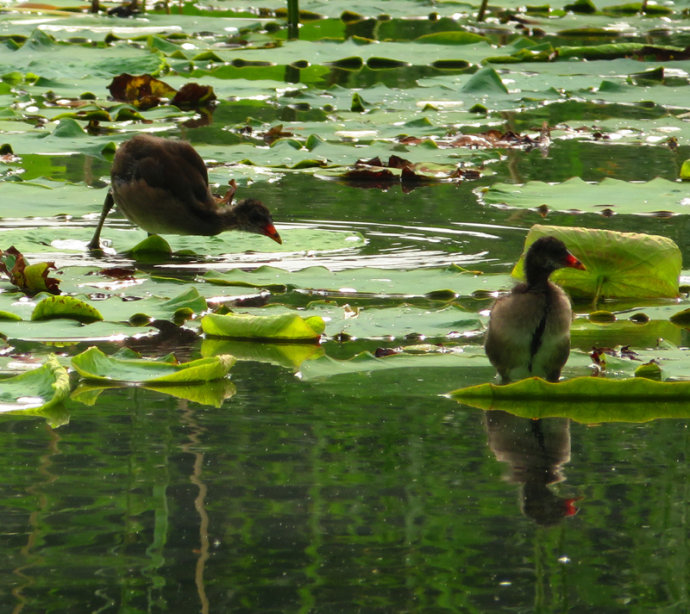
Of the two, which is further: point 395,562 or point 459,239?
point 459,239

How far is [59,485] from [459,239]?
12.5 feet

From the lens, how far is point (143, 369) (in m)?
4.65

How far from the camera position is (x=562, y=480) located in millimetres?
3883

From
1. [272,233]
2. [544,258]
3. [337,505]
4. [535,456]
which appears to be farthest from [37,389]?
[272,233]

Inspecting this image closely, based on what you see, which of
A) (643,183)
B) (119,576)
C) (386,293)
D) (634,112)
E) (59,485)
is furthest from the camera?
(634,112)

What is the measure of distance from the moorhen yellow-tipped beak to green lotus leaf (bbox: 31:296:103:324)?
175 cm

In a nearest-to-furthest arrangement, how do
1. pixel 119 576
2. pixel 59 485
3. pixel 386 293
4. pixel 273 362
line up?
1. pixel 119 576
2. pixel 59 485
3. pixel 273 362
4. pixel 386 293

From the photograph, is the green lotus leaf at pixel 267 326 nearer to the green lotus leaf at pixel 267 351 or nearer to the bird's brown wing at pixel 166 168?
the green lotus leaf at pixel 267 351

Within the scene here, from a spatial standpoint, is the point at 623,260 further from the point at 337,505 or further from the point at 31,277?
the point at 337,505

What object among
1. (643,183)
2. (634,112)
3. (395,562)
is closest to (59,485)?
(395,562)

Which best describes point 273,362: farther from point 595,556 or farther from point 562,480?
point 595,556

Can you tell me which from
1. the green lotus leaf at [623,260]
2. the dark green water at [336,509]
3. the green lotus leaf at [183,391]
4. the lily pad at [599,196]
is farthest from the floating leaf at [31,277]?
the lily pad at [599,196]

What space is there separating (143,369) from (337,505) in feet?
4.02

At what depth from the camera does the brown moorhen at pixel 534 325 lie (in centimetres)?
455
